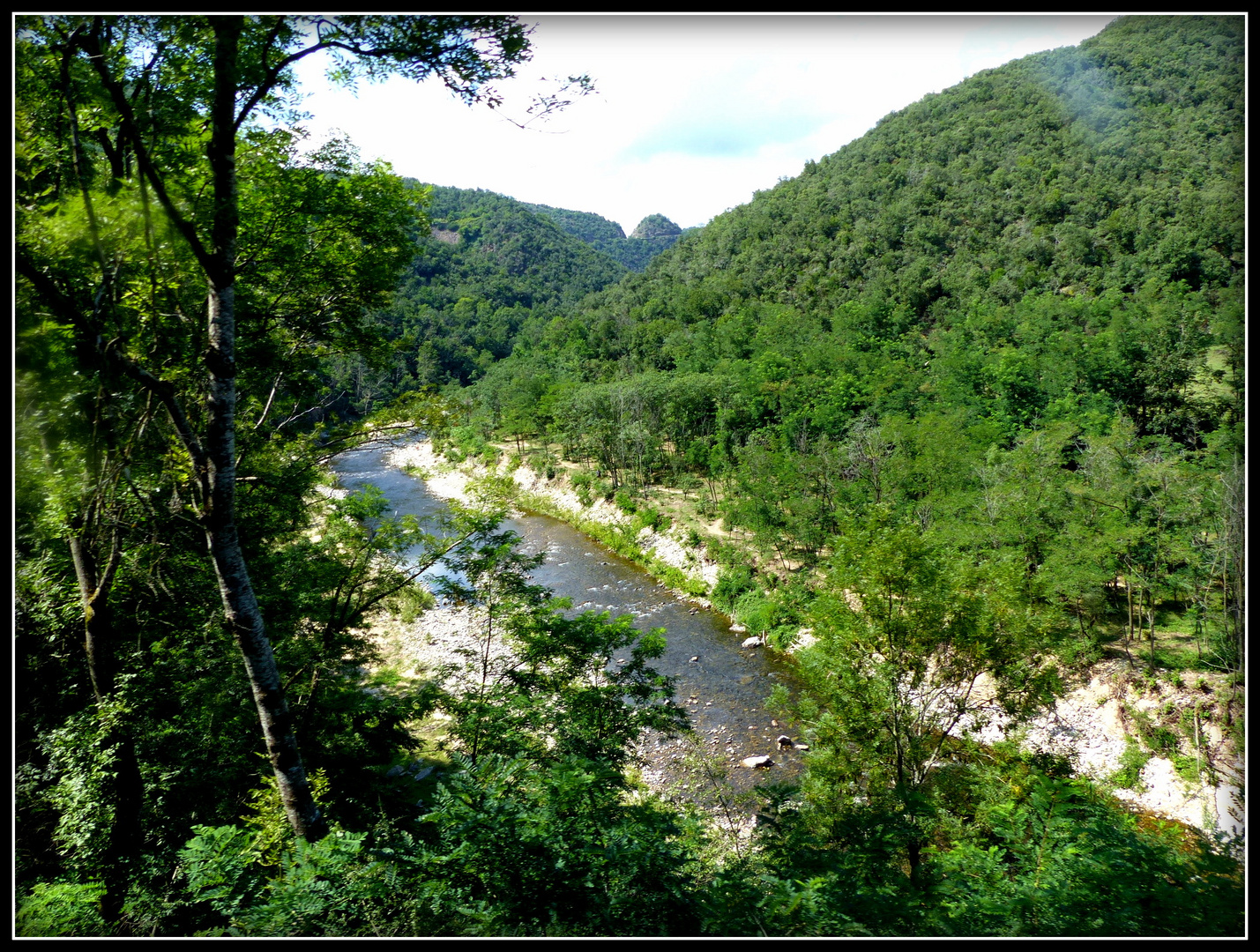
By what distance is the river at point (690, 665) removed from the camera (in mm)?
13227

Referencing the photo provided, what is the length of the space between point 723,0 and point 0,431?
4.75m

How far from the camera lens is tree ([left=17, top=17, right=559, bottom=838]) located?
12.1 ft

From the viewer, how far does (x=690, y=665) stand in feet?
57.3

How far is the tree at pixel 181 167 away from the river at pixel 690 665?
11.9 feet

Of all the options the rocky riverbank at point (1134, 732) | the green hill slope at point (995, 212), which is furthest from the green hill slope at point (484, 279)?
the rocky riverbank at point (1134, 732)

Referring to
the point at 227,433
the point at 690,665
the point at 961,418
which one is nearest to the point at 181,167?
the point at 227,433

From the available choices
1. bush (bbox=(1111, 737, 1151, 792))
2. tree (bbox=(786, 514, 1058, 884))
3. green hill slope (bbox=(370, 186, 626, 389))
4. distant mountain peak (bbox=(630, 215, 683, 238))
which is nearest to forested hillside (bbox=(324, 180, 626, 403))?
green hill slope (bbox=(370, 186, 626, 389))

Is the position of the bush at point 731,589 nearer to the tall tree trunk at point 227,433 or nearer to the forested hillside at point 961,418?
the forested hillside at point 961,418

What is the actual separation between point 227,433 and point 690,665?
15.4 meters

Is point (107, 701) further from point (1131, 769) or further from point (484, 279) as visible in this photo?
point (484, 279)

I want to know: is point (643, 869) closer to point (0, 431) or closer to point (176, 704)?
point (0, 431)

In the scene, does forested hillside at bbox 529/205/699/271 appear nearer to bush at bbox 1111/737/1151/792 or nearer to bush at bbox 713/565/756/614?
bush at bbox 713/565/756/614

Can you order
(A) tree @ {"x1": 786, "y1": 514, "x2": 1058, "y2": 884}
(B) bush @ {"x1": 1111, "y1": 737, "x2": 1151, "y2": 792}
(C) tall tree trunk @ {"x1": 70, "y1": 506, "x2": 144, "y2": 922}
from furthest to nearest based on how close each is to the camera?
(B) bush @ {"x1": 1111, "y1": 737, "x2": 1151, "y2": 792}
(A) tree @ {"x1": 786, "y1": 514, "x2": 1058, "y2": 884}
(C) tall tree trunk @ {"x1": 70, "y1": 506, "x2": 144, "y2": 922}

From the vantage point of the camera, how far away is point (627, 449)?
33.1 m
